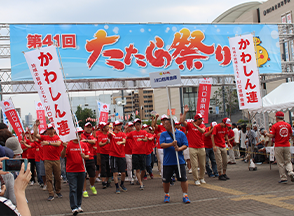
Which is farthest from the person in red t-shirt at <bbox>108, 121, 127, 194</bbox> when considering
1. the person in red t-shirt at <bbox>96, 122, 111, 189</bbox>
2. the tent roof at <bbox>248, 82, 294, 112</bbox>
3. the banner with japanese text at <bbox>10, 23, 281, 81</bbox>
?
the banner with japanese text at <bbox>10, 23, 281, 81</bbox>

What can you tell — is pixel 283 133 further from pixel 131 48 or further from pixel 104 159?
pixel 131 48

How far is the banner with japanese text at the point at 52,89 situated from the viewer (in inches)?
293

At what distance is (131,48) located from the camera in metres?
17.6

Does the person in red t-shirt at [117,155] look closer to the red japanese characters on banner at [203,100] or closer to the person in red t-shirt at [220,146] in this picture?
the person in red t-shirt at [220,146]

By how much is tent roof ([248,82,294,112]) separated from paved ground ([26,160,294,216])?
373 centimetres

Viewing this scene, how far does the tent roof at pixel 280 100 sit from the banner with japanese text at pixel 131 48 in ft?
15.1

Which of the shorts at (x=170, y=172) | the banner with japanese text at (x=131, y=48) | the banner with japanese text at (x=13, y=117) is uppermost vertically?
the banner with japanese text at (x=131, y=48)

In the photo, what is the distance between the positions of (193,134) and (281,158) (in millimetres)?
2628

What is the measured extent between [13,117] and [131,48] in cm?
724

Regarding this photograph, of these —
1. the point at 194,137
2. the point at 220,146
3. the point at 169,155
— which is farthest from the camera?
the point at 220,146

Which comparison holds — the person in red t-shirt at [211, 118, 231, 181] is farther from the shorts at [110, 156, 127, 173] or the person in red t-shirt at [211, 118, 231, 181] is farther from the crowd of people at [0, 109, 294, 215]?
the shorts at [110, 156, 127, 173]

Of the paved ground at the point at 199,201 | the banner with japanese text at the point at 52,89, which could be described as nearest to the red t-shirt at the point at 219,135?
the paved ground at the point at 199,201

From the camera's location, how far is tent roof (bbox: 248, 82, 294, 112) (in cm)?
1317

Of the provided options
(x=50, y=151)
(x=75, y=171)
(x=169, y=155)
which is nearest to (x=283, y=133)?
(x=169, y=155)
